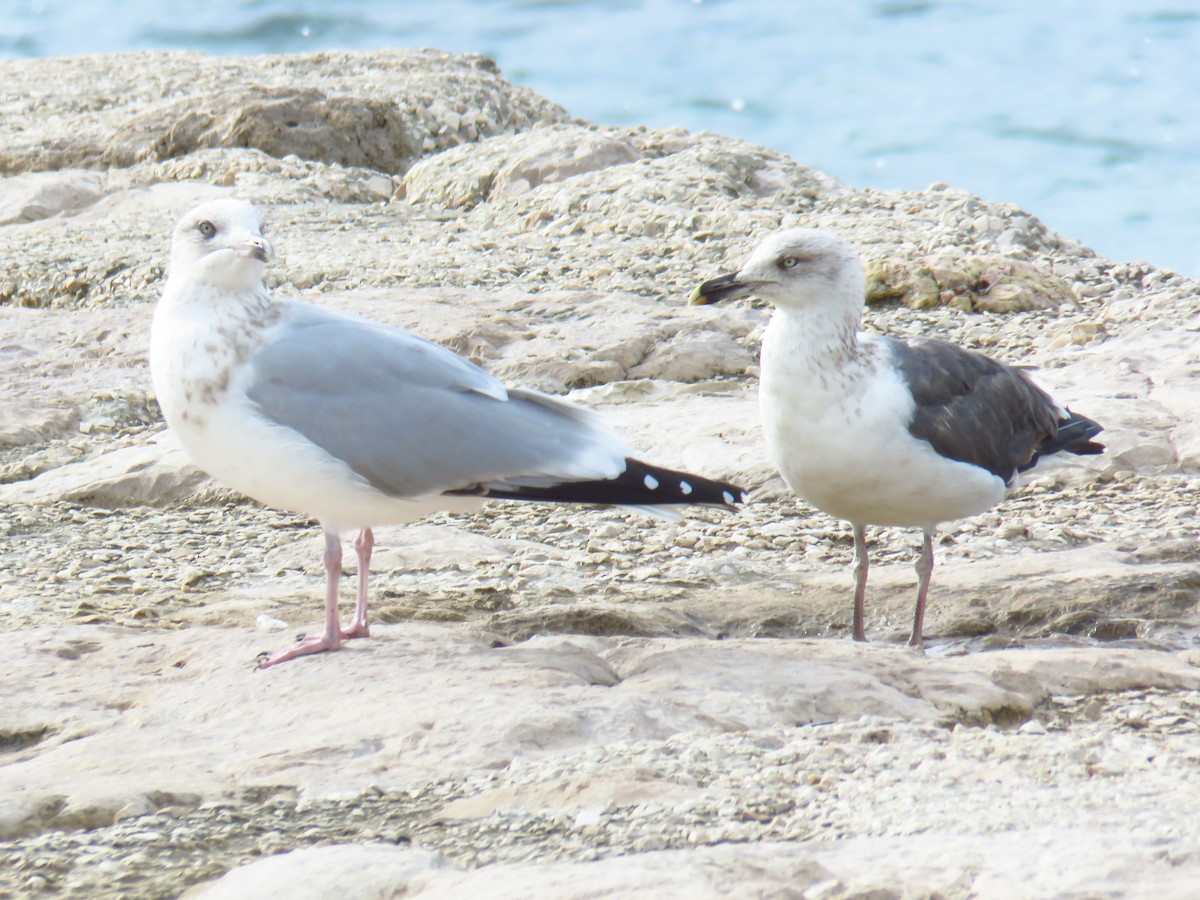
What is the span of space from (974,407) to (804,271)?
17.7 inches

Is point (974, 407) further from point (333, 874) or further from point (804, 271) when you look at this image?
point (333, 874)

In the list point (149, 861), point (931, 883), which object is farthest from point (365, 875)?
point (931, 883)

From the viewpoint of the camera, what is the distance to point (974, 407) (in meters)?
3.33

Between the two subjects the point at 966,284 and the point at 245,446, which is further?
the point at 966,284

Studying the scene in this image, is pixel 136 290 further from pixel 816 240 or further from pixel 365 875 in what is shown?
pixel 365 875

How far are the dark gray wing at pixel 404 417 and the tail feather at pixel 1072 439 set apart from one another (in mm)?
1112

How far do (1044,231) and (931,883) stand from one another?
414 centimetres

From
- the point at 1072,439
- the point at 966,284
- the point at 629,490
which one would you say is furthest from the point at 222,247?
the point at 966,284

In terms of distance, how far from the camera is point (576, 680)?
2592 mm

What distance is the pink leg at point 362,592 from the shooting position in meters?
2.89

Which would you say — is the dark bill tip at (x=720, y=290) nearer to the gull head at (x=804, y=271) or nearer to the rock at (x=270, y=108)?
the gull head at (x=804, y=271)

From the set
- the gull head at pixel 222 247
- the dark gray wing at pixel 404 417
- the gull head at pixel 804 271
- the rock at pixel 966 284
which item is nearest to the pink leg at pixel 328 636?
the dark gray wing at pixel 404 417

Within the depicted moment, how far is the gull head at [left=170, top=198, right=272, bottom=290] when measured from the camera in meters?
2.92

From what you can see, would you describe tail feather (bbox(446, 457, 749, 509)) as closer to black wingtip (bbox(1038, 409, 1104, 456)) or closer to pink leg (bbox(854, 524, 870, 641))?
pink leg (bbox(854, 524, 870, 641))
